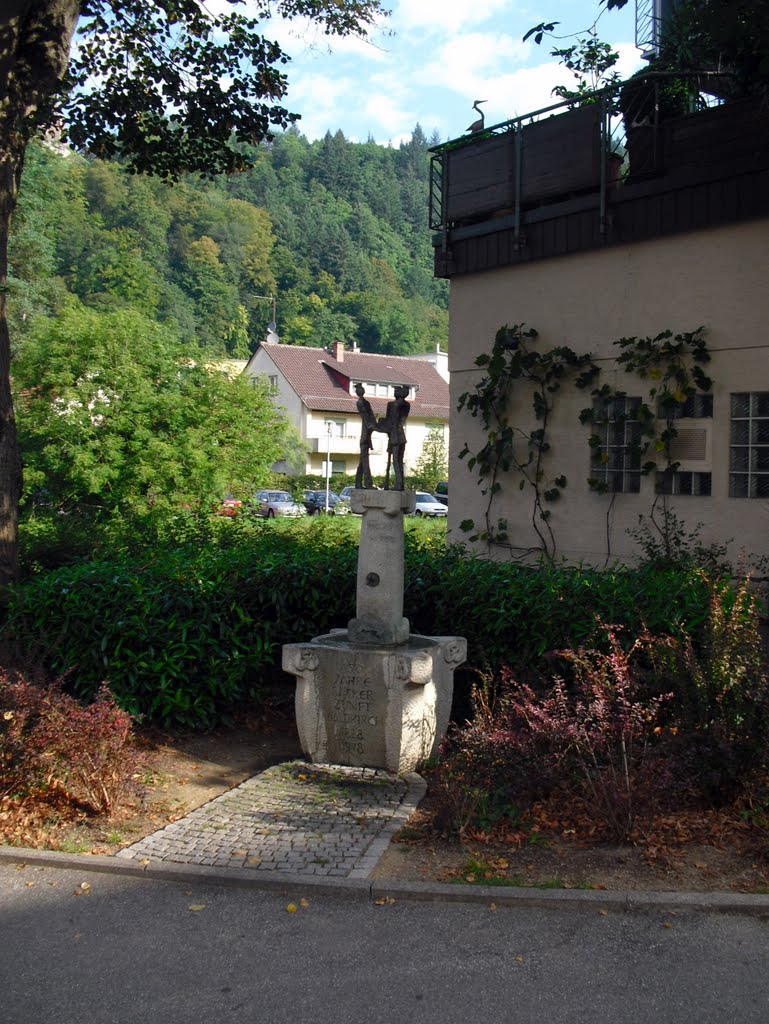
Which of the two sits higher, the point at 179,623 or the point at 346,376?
the point at 346,376

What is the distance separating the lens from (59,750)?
6066mm

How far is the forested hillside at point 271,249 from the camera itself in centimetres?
9219

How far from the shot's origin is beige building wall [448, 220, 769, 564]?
1027cm

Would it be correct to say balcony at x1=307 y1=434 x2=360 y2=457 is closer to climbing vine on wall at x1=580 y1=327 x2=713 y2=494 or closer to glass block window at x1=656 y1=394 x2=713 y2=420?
climbing vine on wall at x1=580 y1=327 x2=713 y2=494

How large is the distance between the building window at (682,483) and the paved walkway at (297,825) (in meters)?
5.25

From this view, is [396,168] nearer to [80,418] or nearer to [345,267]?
[345,267]

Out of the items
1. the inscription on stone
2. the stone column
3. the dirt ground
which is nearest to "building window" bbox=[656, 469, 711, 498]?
the stone column

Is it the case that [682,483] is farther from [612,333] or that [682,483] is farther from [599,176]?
[599,176]

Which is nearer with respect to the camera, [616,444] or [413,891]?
[413,891]

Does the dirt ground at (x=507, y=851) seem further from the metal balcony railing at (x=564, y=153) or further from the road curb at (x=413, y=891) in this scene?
the metal balcony railing at (x=564, y=153)

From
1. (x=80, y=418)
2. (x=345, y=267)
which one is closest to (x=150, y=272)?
(x=345, y=267)

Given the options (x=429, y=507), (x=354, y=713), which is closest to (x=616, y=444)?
(x=354, y=713)

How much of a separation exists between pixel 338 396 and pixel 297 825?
6126cm

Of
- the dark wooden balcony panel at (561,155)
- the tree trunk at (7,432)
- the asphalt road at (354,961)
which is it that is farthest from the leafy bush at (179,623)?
the dark wooden balcony panel at (561,155)
